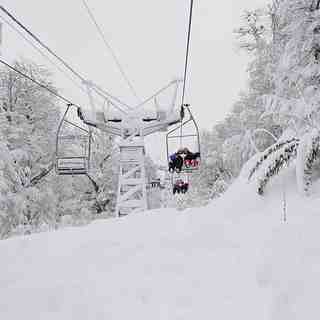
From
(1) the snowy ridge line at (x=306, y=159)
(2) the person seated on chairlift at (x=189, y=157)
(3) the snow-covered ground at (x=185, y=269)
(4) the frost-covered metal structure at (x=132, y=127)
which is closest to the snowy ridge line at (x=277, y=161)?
(3) the snow-covered ground at (x=185, y=269)

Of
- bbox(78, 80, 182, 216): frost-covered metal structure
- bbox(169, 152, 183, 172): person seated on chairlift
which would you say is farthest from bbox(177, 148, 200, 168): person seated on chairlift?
bbox(78, 80, 182, 216): frost-covered metal structure

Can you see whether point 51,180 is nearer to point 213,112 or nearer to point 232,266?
point 232,266

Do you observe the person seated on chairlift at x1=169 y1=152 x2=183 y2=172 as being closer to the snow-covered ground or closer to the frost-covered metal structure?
the frost-covered metal structure

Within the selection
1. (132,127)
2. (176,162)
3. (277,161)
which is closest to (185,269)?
(277,161)

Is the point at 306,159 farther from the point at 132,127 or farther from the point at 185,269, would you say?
the point at 132,127

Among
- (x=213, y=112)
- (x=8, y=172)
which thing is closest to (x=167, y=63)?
(x=8, y=172)

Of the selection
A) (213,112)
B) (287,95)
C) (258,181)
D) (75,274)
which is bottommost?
(75,274)

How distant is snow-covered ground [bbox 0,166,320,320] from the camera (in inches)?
118

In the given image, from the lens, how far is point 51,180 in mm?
16953

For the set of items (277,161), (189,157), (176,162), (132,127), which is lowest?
(277,161)

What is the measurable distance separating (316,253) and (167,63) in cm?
1218

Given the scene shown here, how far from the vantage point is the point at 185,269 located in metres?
3.70

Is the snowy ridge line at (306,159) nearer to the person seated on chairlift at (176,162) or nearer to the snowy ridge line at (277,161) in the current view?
the snowy ridge line at (277,161)

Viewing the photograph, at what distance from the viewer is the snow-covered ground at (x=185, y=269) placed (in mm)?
2996
